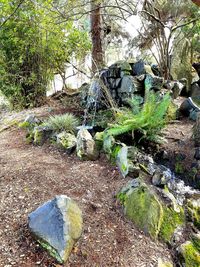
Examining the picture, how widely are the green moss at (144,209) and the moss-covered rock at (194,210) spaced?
310 millimetres

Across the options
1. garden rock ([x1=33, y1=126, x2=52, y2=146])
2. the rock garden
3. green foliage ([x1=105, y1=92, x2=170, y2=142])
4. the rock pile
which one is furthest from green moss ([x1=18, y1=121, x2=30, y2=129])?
green foliage ([x1=105, y1=92, x2=170, y2=142])

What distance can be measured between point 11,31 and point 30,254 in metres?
4.29

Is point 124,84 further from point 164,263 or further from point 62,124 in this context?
point 164,263

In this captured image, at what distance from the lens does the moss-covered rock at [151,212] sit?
2104mm

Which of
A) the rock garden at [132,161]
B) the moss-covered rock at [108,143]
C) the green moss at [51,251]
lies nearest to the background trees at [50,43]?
the rock garden at [132,161]

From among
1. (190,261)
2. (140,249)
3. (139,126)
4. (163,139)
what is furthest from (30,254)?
(163,139)

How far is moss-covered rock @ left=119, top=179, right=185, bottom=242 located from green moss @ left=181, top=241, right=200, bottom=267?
125 mm

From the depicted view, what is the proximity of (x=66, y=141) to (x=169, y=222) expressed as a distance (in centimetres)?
168

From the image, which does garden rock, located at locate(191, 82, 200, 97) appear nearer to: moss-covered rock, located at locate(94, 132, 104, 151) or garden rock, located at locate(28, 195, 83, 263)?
moss-covered rock, located at locate(94, 132, 104, 151)

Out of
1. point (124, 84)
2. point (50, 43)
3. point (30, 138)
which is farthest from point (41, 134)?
point (50, 43)

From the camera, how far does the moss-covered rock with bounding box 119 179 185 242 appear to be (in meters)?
2.10

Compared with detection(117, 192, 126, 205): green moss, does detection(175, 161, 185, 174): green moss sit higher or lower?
lower

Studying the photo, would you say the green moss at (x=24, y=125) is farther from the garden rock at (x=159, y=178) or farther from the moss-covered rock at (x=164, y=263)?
the moss-covered rock at (x=164, y=263)

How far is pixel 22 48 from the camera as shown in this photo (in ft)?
17.0
